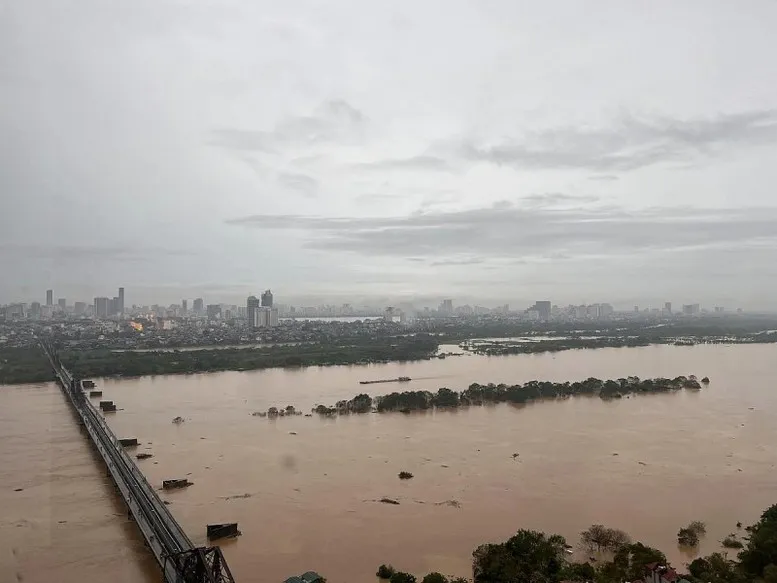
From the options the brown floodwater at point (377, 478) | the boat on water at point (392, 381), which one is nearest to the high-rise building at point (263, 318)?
the boat on water at point (392, 381)

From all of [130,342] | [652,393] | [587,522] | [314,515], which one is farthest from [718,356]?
[130,342]

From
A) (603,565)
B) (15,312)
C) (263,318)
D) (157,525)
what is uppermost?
(15,312)

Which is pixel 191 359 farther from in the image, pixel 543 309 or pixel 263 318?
pixel 543 309

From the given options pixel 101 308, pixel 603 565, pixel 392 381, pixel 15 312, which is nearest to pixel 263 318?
pixel 101 308

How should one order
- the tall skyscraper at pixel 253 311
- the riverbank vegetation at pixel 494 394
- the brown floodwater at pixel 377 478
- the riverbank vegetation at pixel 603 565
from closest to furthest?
1. the riverbank vegetation at pixel 603 565
2. the brown floodwater at pixel 377 478
3. the riverbank vegetation at pixel 494 394
4. the tall skyscraper at pixel 253 311

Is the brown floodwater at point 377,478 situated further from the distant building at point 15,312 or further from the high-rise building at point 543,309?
the high-rise building at point 543,309

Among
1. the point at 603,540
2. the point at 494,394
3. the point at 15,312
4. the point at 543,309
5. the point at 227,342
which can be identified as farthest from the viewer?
the point at 543,309
